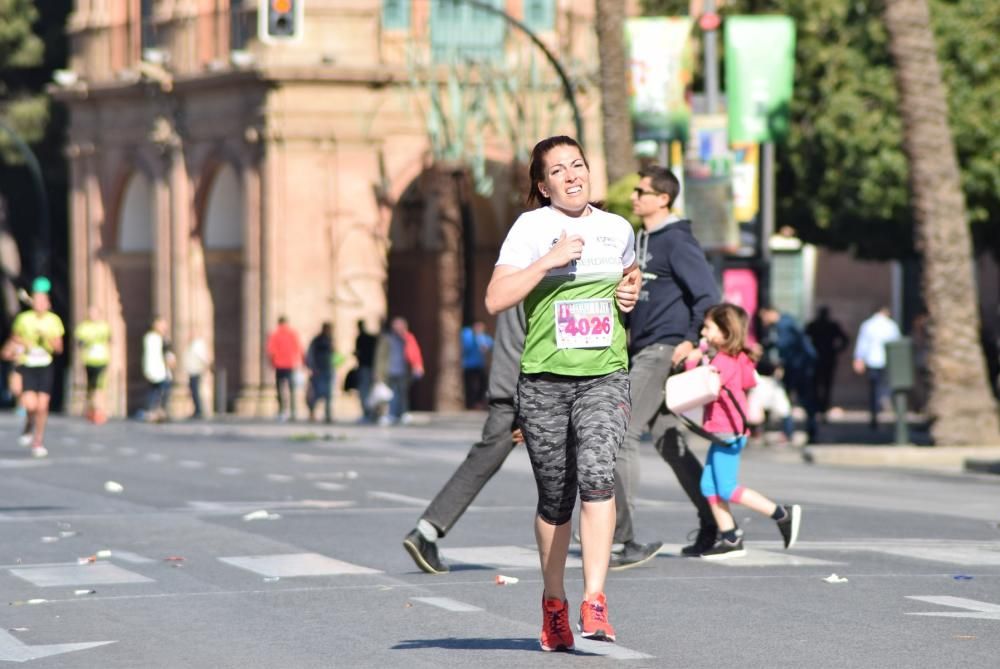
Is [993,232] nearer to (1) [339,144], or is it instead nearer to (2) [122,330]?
(1) [339,144]

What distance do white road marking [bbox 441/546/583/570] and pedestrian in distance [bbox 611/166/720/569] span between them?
57cm

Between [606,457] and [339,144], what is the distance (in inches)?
1310

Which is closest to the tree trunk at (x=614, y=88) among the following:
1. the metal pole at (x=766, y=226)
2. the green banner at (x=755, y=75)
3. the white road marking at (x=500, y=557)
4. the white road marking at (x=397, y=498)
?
the metal pole at (x=766, y=226)

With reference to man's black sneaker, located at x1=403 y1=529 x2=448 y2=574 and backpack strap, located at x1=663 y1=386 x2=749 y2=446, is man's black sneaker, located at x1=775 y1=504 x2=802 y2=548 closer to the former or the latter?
backpack strap, located at x1=663 y1=386 x2=749 y2=446

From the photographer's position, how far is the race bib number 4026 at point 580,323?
8344mm

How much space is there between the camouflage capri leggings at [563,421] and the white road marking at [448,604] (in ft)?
5.01

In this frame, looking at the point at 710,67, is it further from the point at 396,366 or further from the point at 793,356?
the point at 396,366

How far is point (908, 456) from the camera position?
2211 cm

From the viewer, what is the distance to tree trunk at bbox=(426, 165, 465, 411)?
4066 cm

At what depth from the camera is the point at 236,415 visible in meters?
41.4

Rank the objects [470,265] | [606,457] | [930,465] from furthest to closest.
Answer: [470,265]
[930,465]
[606,457]

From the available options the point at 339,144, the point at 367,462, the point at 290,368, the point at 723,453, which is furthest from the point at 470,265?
the point at 723,453

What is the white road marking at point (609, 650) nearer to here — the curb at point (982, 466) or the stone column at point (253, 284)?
the curb at point (982, 466)

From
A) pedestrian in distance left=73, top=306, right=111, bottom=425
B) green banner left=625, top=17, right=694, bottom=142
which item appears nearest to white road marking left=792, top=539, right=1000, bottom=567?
green banner left=625, top=17, right=694, bottom=142
